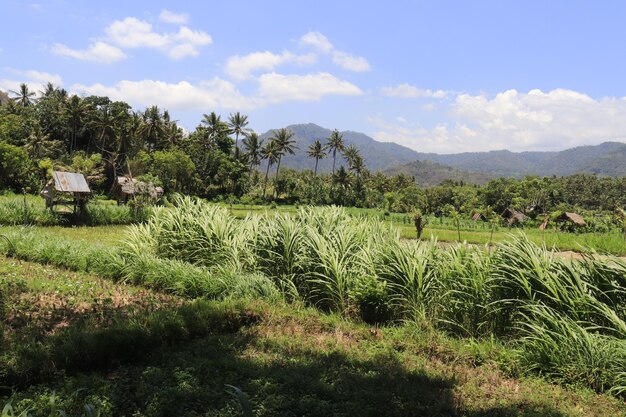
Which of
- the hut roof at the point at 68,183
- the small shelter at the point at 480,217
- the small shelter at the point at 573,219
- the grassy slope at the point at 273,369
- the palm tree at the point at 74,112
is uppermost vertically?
the palm tree at the point at 74,112

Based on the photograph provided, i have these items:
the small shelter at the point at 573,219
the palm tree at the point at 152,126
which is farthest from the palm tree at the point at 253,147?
the small shelter at the point at 573,219

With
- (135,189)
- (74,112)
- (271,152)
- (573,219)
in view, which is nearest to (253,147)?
(271,152)

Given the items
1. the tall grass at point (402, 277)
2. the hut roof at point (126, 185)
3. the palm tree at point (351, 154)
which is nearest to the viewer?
the tall grass at point (402, 277)

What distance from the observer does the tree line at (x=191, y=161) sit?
40.4 meters

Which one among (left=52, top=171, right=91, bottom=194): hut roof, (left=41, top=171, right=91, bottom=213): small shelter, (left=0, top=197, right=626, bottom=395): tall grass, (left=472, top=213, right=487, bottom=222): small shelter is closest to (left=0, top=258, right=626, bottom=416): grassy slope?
(left=0, top=197, right=626, bottom=395): tall grass

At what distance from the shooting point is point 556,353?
4.18m

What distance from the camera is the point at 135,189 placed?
23.2m

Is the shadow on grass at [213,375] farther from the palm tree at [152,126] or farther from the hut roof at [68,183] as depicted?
the palm tree at [152,126]

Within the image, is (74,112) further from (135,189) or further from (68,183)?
(68,183)

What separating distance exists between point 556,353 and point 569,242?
63.1 ft

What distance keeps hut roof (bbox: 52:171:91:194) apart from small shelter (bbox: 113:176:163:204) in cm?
201

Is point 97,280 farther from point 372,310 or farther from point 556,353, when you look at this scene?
point 556,353

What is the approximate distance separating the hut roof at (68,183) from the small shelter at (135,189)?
201 centimetres

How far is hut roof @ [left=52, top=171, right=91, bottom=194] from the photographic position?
52.8 ft
